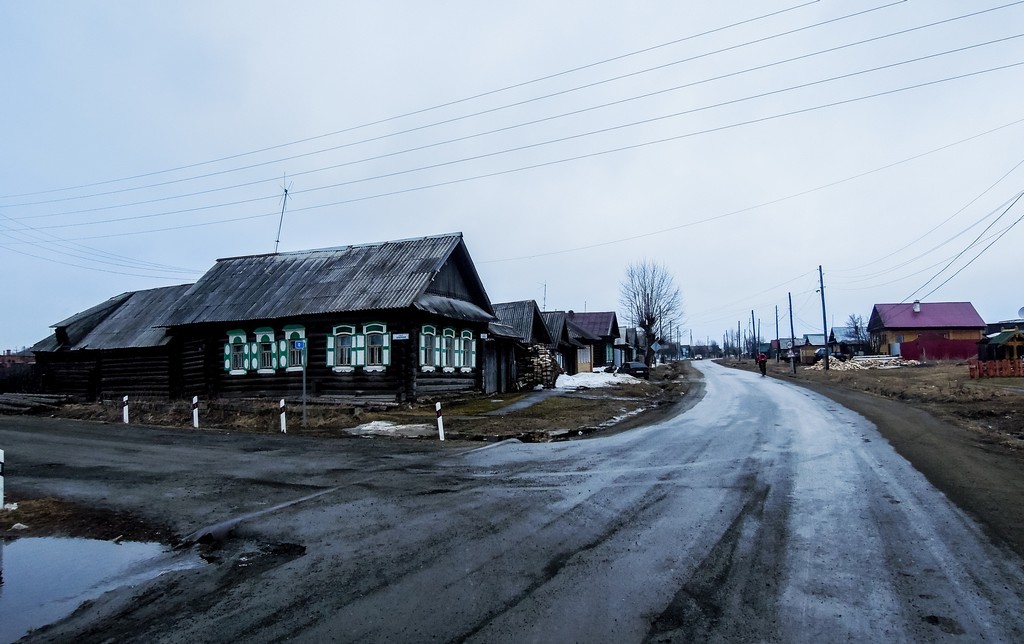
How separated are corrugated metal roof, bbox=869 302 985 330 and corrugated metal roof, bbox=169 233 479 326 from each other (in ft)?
227

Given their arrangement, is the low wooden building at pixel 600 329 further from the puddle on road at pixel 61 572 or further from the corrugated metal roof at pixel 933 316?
the puddle on road at pixel 61 572

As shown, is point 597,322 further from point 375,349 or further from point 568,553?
point 568,553

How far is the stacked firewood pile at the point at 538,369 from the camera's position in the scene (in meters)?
34.0

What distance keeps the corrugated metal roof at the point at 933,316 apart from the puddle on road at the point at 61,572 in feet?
285

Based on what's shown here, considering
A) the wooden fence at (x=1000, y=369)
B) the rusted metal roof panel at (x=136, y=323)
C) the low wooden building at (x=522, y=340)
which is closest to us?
the rusted metal roof panel at (x=136, y=323)

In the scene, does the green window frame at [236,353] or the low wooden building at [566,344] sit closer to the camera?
the green window frame at [236,353]

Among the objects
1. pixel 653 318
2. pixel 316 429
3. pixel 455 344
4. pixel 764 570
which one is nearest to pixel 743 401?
pixel 455 344

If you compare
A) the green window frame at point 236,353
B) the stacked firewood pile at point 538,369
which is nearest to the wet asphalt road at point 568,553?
the green window frame at point 236,353

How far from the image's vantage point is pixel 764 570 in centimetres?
530

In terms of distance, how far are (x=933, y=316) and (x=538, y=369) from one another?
66149 millimetres

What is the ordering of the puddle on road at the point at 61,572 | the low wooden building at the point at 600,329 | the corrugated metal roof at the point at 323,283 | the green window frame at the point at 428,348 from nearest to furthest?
the puddle on road at the point at 61,572 → the corrugated metal roof at the point at 323,283 → the green window frame at the point at 428,348 → the low wooden building at the point at 600,329

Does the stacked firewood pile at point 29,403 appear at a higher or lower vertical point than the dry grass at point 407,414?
higher

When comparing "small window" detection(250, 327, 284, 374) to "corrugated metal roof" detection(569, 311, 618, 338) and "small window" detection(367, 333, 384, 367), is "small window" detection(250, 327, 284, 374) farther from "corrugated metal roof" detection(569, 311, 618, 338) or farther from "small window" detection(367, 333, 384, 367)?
"corrugated metal roof" detection(569, 311, 618, 338)

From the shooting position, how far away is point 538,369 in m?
34.5
